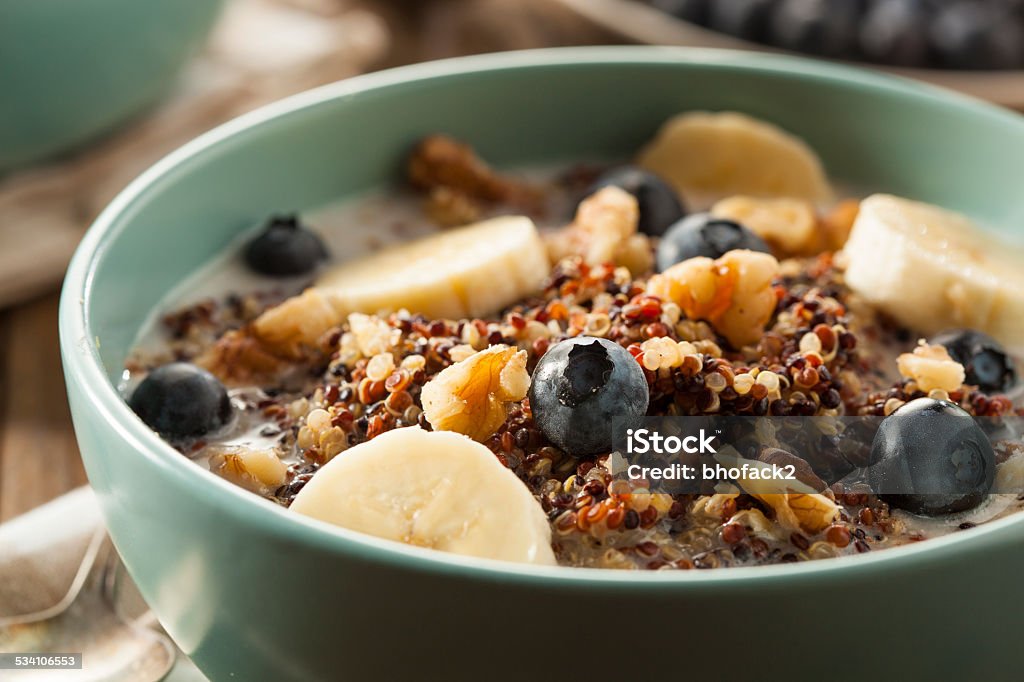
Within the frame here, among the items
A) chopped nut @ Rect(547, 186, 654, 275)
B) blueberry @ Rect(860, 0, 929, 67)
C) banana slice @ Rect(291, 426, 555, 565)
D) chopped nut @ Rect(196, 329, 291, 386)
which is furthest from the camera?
blueberry @ Rect(860, 0, 929, 67)

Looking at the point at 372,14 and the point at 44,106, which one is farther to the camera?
the point at 372,14

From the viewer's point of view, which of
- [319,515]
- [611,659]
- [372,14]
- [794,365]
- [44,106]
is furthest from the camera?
[372,14]

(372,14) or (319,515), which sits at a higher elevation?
(319,515)

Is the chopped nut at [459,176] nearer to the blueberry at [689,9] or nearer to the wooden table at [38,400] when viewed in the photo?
the wooden table at [38,400]

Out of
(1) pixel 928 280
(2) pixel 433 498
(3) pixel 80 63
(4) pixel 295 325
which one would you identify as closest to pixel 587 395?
(2) pixel 433 498

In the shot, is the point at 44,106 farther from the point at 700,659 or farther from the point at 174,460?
the point at 700,659

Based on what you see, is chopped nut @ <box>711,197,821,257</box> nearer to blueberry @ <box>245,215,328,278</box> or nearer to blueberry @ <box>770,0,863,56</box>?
blueberry @ <box>245,215,328,278</box>

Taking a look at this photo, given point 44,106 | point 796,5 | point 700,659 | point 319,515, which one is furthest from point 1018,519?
point 796,5

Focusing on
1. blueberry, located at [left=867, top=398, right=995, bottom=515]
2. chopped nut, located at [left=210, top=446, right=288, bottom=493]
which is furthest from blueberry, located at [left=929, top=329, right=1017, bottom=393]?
chopped nut, located at [left=210, top=446, right=288, bottom=493]
